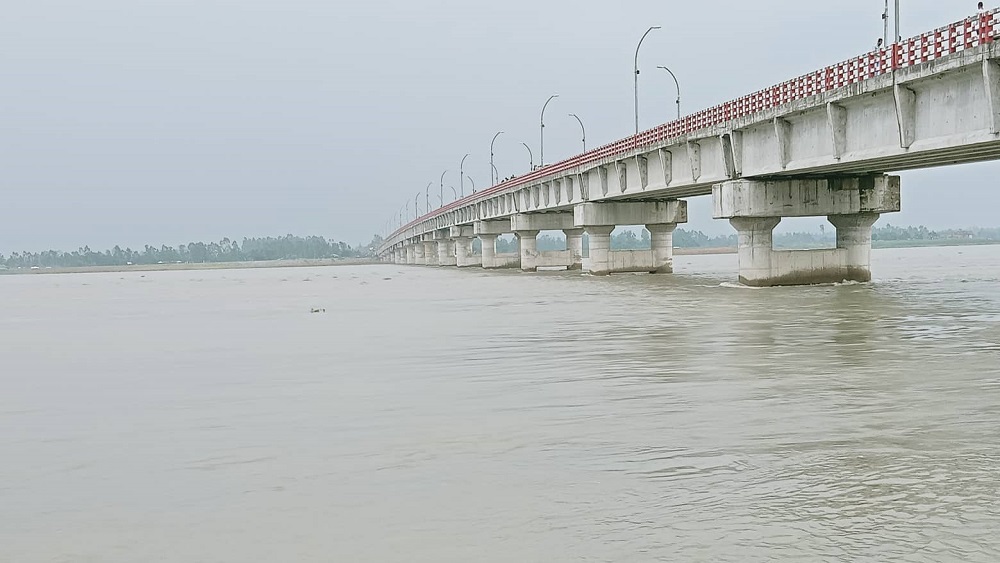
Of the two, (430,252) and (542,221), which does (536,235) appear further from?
(430,252)

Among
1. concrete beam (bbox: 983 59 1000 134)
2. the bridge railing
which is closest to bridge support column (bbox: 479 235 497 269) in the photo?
the bridge railing

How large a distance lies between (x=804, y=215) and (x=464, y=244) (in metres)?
91.8

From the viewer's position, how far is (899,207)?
42281 millimetres

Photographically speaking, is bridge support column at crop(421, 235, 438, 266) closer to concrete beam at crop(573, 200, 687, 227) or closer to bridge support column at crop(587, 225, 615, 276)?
bridge support column at crop(587, 225, 615, 276)

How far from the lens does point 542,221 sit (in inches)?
3455

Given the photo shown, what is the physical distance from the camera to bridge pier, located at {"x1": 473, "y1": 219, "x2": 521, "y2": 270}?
108 m

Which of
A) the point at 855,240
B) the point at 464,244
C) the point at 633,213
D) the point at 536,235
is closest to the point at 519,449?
the point at 855,240

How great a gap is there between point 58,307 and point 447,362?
3679 cm

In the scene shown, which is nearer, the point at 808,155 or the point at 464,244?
the point at 808,155

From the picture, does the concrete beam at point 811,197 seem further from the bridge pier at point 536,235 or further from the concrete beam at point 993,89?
the bridge pier at point 536,235

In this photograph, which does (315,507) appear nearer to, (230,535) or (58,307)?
(230,535)

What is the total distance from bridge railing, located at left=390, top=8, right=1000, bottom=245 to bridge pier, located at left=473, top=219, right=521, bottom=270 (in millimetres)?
49881

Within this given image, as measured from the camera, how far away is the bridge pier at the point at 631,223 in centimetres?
6481

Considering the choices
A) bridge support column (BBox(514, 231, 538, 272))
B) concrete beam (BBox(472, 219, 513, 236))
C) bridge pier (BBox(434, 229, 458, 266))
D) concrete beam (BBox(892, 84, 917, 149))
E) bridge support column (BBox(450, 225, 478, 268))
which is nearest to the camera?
concrete beam (BBox(892, 84, 917, 149))
